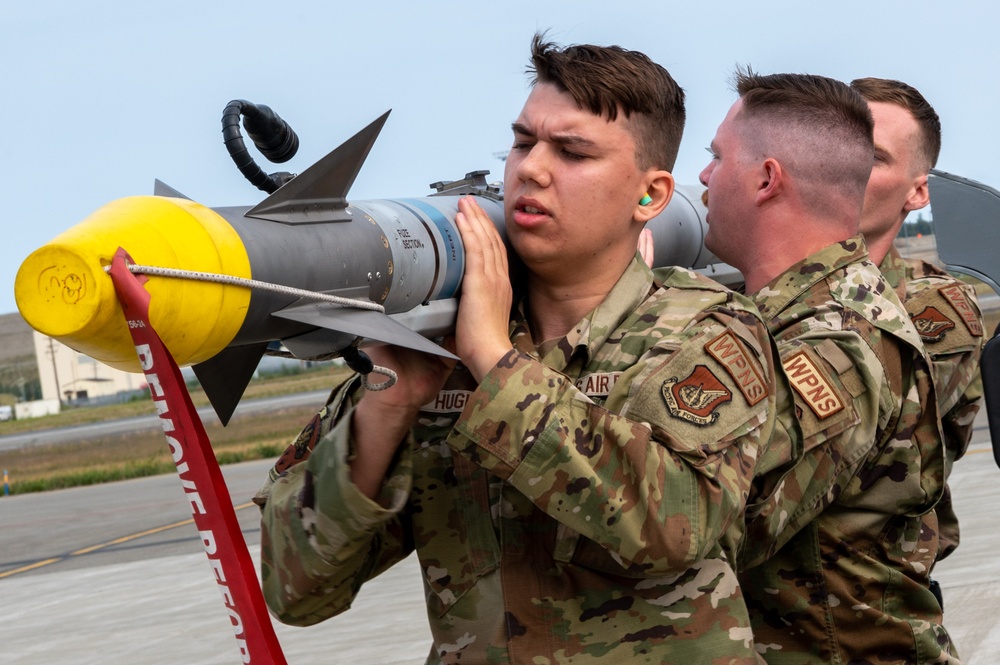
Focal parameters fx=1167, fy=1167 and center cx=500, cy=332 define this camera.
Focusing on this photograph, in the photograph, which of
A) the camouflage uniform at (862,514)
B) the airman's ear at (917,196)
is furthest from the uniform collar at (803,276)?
the airman's ear at (917,196)

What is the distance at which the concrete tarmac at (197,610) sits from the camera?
23.4ft

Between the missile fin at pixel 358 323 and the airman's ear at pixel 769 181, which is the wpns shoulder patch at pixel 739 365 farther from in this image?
the airman's ear at pixel 769 181

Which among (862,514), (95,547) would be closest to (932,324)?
(862,514)

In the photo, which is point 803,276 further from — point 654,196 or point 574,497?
point 574,497

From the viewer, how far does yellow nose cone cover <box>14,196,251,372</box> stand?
5.28ft

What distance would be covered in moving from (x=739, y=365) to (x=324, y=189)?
83 centimetres

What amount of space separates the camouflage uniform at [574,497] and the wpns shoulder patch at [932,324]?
4.40 ft

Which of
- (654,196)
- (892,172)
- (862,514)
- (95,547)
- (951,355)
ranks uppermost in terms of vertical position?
(654,196)

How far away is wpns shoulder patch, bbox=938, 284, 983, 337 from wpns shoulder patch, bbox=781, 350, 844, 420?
1.18 m

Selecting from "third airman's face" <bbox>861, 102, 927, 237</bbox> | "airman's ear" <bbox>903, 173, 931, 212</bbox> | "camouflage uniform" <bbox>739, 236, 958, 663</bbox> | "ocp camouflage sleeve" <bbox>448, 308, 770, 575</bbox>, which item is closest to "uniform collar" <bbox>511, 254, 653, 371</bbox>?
"ocp camouflage sleeve" <bbox>448, 308, 770, 575</bbox>

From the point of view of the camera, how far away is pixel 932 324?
353cm

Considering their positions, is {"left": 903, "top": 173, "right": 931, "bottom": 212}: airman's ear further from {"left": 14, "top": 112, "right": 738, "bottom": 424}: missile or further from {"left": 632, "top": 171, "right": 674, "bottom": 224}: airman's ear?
{"left": 14, "top": 112, "right": 738, "bottom": 424}: missile

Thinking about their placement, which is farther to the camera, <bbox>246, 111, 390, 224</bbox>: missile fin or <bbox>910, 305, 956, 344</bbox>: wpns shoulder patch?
<bbox>910, 305, 956, 344</bbox>: wpns shoulder patch

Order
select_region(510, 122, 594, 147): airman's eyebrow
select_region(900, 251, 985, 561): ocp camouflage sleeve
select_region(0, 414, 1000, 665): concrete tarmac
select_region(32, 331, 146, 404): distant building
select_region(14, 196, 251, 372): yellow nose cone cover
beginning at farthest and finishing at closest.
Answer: select_region(32, 331, 146, 404): distant building, select_region(0, 414, 1000, 665): concrete tarmac, select_region(900, 251, 985, 561): ocp camouflage sleeve, select_region(510, 122, 594, 147): airman's eyebrow, select_region(14, 196, 251, 372): yellow nose cone cover
